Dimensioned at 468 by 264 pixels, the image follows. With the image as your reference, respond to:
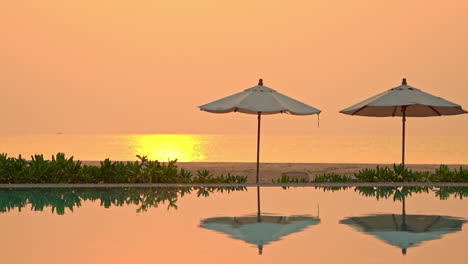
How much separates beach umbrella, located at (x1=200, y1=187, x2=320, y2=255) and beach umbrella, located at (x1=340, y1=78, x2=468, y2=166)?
25.2ft

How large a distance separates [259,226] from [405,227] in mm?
2452

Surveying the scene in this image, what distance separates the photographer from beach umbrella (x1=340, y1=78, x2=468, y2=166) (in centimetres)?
2025

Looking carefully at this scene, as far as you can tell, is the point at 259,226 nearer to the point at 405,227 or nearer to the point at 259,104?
the point at 405,227

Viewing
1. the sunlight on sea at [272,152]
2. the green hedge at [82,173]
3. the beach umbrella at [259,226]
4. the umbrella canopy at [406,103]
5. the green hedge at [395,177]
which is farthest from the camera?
the sunlight on sea at [272,152]

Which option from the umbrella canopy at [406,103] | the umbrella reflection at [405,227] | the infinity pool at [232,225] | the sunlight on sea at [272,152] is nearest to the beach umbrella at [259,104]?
the umbrella canopy at [406,103]

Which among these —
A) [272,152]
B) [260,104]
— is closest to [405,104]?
[260,104]

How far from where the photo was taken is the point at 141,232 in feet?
38.4

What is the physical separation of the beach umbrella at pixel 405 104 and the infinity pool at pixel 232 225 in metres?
2.80

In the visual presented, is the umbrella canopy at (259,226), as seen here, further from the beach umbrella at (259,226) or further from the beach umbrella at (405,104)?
the beach umbrella at (405,104)

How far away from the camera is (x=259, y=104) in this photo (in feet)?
64.5

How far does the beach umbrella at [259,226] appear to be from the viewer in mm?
11148

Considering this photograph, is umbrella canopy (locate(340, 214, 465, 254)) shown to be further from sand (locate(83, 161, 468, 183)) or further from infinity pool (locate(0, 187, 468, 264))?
sand (locate(83, 161, 468, 183))

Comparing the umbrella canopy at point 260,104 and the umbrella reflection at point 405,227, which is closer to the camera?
the umbrella reflection at point 405,227

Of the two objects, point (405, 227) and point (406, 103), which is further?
point (406, 103)
